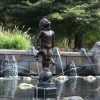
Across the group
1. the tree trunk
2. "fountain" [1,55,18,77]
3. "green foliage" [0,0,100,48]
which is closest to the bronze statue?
"fountain" [1,55,18,77]

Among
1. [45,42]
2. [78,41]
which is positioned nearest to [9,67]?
[45,42]

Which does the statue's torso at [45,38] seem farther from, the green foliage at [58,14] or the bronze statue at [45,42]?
the green foliage at [58,14]

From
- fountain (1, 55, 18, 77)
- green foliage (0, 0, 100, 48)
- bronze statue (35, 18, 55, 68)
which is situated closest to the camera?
bronze statue (35, 18, 55, 68)

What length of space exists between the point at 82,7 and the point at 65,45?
75.3 inches

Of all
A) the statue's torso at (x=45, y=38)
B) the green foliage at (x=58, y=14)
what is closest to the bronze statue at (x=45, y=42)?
the statue's torso at (x=45, y=38)

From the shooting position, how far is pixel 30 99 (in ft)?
24.3

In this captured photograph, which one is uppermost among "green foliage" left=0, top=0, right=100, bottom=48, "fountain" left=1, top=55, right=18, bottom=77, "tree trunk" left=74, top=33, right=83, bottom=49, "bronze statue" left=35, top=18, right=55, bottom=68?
"green foliage" left=0, top=0, right=100, bottom=48

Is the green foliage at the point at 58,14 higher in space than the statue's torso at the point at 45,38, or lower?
higher

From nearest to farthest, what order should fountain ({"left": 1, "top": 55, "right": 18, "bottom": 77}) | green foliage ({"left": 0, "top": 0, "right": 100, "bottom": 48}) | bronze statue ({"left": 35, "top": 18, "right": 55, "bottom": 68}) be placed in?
bronze statue ({"left": 35, "top": 18, "right": 55, "bottom": 68}), fountain ({"left": 1, "top": 55, "right": 18, "bottom": 77}), green foliage ({"left": 0, "top": 0, "right": 100, "bottom": 48})

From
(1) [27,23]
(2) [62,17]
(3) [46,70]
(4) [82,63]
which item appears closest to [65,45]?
(2) [62,17]

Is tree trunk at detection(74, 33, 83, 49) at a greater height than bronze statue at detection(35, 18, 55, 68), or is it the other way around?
bronze statue at detection(35, 18, 55, 68)

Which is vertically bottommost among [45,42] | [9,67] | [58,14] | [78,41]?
[9,67]

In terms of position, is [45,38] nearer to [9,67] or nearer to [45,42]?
[45,42]

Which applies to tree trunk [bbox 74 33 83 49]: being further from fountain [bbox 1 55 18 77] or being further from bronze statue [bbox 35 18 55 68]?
bronze statue [bbox 35 18 55 68]
